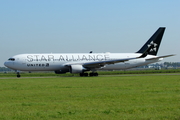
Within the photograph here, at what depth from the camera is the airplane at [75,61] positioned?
4725 cm

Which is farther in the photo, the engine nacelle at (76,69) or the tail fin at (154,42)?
the tail fin at (154,42)

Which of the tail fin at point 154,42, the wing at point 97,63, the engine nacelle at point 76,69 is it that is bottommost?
the engine nacelle at point 76,69

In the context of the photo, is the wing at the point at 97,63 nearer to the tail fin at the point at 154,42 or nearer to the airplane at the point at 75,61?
the airplane at the point at 75,61

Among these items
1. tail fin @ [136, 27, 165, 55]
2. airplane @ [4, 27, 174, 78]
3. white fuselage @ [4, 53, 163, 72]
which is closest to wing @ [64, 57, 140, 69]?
airplane @ [4, 27, 174, 78]

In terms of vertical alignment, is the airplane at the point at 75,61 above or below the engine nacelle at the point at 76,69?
above

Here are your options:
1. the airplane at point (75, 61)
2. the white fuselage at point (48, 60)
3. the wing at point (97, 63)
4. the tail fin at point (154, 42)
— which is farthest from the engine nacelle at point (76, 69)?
the tail fin at point (154, 42)

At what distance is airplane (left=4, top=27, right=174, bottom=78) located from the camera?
Answer: 47.2 meters

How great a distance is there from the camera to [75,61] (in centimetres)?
4875

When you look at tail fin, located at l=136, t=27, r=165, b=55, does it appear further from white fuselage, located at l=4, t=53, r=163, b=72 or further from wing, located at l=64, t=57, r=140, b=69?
wing, located at l=64, t=57, r=140, b=69

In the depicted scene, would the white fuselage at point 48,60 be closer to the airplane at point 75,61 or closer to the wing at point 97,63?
the airplane at point 75,61

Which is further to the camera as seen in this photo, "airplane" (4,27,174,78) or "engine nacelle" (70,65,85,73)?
"airplane" (4,27,174,78)

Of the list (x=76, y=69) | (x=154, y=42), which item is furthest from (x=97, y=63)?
(x=154, y=42)

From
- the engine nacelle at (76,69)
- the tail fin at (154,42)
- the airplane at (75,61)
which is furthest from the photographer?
the tail fin at (154,42)

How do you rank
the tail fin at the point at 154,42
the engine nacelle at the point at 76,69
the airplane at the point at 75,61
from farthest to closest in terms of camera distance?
1. the tail fin at the point at 154,42
2. the airplane at the point at 75,61
3. the engine nacelle at the point at 76,69
